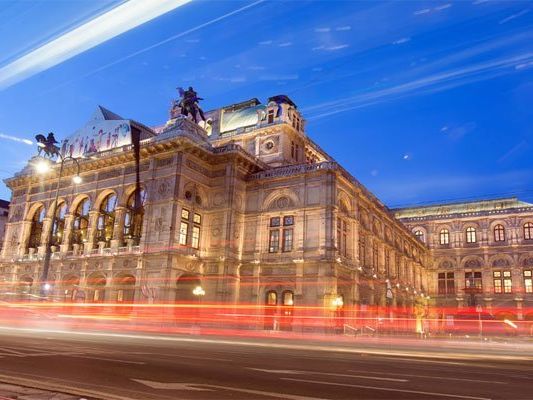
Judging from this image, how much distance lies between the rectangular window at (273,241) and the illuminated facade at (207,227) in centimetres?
10

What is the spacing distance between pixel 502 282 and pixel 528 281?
134 inches

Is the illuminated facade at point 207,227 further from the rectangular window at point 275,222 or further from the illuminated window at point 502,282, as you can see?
the illuminated window at point 502,282

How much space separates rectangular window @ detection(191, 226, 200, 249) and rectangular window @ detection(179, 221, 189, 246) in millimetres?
835

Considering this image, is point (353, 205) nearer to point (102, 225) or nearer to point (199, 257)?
point (199, 257)

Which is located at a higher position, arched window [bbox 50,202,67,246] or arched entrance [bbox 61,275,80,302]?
arched window [bbox 50,202,67,246]

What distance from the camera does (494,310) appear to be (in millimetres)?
68188

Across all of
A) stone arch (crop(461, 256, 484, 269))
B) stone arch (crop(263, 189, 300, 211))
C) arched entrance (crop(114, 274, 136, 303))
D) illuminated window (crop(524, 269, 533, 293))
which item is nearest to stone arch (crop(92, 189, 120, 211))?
arched entrance (crop(114, 274, 136, 303))

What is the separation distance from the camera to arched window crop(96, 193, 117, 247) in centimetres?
4472

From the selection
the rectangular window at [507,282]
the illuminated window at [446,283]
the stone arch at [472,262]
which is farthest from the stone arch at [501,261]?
the illuminated window at [446,283]

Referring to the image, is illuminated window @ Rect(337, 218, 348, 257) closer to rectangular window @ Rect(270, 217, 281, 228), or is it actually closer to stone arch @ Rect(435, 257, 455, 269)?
rectangular window @ Rect(270, 217, 281, 228)

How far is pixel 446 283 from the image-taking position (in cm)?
7369

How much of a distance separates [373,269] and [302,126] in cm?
1820

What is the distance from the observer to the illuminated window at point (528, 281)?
6629cm

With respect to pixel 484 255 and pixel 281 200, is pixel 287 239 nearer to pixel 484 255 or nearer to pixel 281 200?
pixel 281 200
